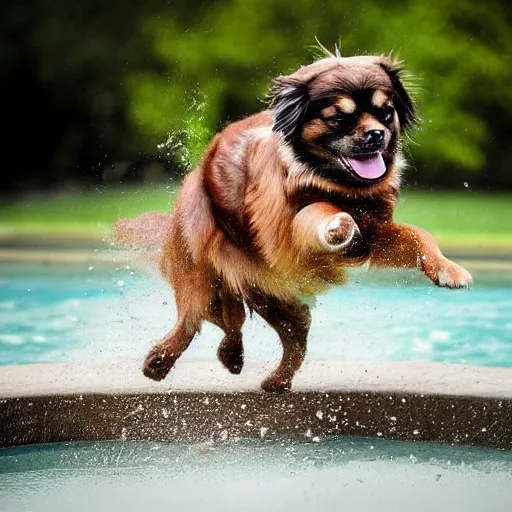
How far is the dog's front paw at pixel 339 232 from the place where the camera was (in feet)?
10.6

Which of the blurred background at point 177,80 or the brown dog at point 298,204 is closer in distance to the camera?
the brown dog at point 298,204

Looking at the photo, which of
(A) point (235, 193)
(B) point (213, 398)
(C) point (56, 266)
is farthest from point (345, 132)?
(C) point (56, 266)

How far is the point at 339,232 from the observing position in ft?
10.6

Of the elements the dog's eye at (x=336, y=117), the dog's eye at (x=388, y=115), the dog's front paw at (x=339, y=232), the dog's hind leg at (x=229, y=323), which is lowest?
the dog's hind leg at (x=229, y=323)

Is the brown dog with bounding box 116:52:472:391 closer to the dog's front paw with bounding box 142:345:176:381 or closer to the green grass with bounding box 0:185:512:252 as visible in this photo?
the dog's front paw with bounding box 142:345:176:381

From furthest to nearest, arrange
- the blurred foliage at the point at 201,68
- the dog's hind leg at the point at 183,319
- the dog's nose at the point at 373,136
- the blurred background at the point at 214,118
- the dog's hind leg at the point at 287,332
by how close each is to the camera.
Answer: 1. the blurred foliage at the point at 201,68
2. the blurred background at the point at 214,118
3. the dog's hind leg at the point at 287,332
4. the dog's hind leg at the point at 183,319
5. the dog's nose at the point at 373,136

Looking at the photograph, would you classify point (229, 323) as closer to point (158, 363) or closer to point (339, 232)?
point (158, 363)

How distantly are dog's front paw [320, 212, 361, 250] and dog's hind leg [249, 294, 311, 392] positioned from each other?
754mm

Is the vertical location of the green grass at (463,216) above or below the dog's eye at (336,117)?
above

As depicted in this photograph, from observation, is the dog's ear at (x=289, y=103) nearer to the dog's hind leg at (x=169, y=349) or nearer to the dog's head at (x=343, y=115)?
the dog's head at (x=343, y=115)

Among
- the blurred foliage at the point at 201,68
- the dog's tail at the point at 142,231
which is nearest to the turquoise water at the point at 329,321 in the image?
the blurred foliage at the point at 201,68

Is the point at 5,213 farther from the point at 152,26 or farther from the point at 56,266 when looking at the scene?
the point at 152,26

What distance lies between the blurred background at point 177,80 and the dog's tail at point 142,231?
4967 mm

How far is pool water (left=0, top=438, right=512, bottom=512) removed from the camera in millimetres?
3518
